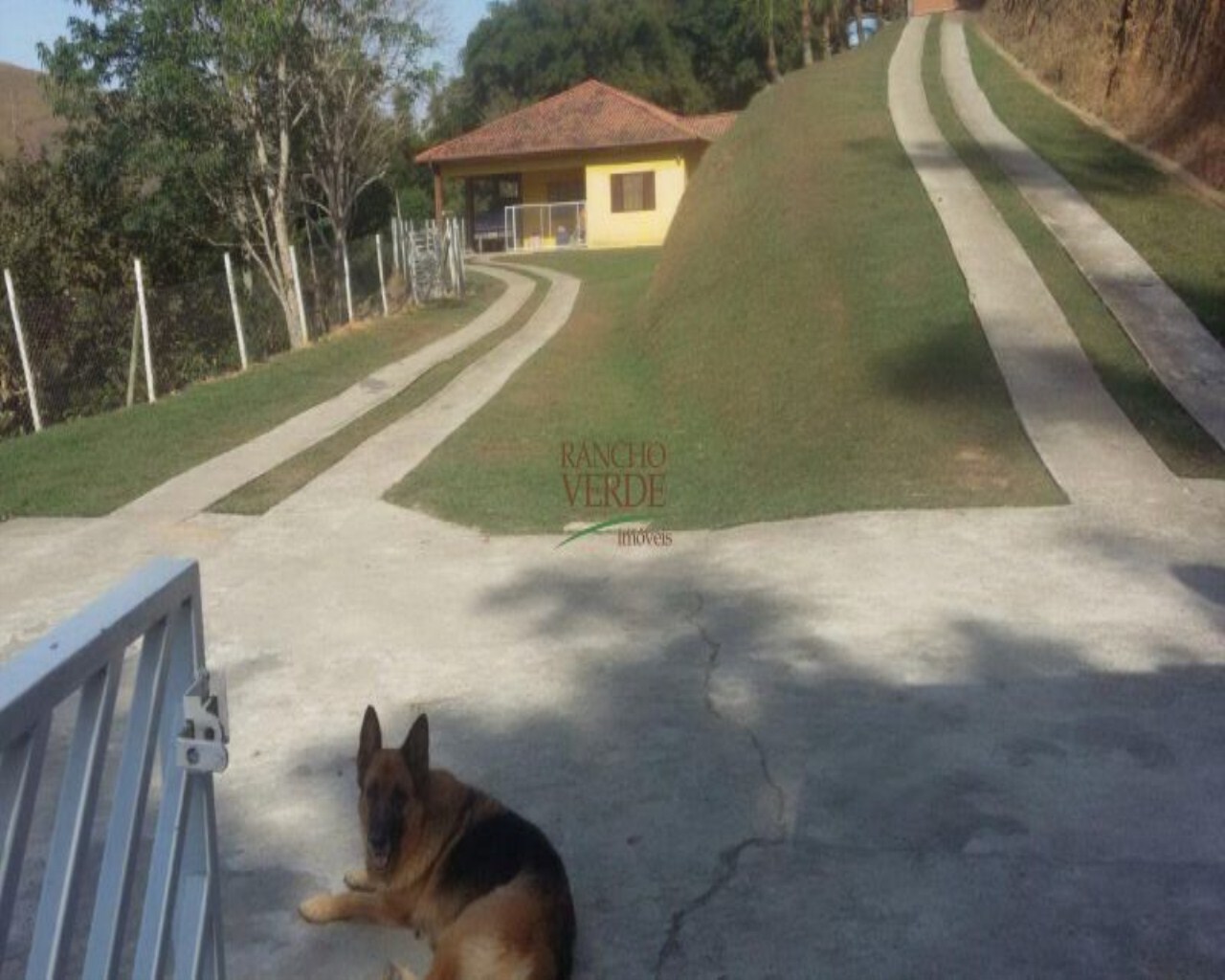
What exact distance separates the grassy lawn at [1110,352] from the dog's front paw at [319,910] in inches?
287

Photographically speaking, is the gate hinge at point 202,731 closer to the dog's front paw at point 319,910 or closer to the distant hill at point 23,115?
the dog's front paw at point 319,910

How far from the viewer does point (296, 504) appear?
33.3 feet

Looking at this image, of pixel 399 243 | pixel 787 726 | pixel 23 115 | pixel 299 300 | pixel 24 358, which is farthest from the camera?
pixel 23 115

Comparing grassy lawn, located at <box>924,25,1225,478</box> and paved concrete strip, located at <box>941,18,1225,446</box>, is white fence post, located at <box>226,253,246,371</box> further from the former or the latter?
paved concrete strip, located at <box>941,18,1225,446</box>

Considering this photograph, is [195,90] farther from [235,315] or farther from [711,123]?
[711,123]

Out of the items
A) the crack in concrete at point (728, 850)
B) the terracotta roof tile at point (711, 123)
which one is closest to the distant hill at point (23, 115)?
the crack in concrete at point (728, 850)

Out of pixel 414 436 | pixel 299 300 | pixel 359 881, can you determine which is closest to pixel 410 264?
pixel 299 300

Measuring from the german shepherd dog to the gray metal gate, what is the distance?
0.96m

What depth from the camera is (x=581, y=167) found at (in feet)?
136

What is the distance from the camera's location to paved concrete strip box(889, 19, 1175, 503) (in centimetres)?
915

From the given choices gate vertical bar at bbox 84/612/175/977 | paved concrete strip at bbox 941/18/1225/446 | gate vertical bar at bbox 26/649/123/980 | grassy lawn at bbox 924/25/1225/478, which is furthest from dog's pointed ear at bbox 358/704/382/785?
paved concrete strip at bbox 941/18/1225/446

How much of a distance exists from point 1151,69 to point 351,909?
19.6m

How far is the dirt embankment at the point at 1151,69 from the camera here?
16656 mm

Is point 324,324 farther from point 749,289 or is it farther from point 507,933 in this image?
point 507,933
